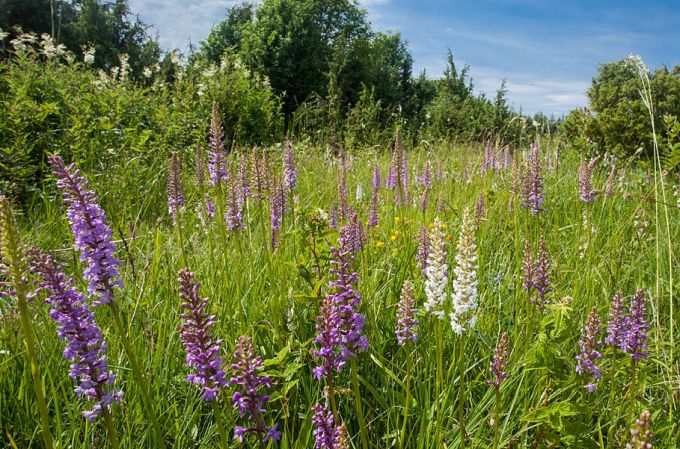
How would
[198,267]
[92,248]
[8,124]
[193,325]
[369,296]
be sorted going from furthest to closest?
[8,124], [198,267], [369,296], [92,248], [193,325]

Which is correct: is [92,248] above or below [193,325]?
above

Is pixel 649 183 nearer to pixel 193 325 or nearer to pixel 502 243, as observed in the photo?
pixel 502 243

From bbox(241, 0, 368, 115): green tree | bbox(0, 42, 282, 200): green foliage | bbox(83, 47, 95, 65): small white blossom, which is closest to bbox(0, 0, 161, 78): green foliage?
bbox(241, 0, 368, 115): green tree

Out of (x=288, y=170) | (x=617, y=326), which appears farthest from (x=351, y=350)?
(x=288, y=170)

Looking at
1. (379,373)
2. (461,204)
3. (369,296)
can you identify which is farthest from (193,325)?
(461,204)

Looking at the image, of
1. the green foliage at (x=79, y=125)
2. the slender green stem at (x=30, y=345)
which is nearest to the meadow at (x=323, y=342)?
the slender green stem at (x=30, y=345)

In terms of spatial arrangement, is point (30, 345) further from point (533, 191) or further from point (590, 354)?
point (533, 191)

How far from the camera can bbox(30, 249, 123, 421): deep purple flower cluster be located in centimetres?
119

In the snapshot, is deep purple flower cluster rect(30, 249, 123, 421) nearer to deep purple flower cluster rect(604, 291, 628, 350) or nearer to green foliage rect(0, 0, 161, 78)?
deep purple flower cluster rect(604, 291, 628, 350)

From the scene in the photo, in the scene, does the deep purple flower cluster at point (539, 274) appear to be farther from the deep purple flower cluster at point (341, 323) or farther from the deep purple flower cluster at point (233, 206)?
the deep purple flower cluster at point (233, 206)

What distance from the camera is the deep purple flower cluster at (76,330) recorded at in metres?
1.19

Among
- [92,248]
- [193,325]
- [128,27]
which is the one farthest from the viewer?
[128,27]

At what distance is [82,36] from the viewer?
42531 mm

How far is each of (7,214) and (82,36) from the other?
166 ft
